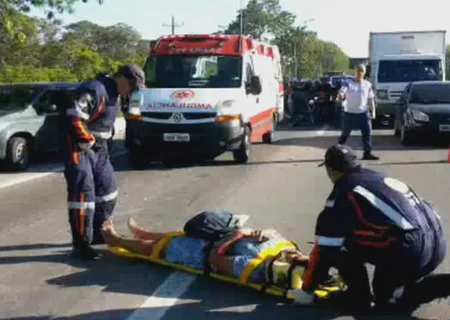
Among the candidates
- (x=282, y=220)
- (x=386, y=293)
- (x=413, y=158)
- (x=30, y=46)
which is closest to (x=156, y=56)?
(x=413, y=158)

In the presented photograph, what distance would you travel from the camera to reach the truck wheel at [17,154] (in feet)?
43.2

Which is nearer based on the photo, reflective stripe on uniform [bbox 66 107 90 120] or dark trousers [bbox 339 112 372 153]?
reflective stripe on uniform [bbox 66 107 90 120]

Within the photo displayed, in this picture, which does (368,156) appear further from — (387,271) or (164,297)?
(387,271)

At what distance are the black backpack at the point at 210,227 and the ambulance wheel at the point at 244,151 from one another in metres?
7.33

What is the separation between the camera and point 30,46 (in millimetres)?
45281

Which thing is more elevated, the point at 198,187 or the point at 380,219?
the point at 380,219

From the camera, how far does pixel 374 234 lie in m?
4.92

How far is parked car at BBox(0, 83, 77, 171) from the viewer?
1321 centimetres

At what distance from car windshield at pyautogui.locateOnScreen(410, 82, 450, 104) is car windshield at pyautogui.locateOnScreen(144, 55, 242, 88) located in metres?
5.70

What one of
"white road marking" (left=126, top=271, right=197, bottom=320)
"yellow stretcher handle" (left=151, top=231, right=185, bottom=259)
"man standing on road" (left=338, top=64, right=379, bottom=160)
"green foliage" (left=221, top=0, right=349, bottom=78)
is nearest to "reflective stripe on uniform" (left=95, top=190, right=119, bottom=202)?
"yellow stretcher handle" (left=151, top=231, right=185, bottom=259)

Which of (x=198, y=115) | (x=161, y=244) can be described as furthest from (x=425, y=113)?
(x=161, y=244)

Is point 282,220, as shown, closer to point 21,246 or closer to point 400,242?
point 21,246

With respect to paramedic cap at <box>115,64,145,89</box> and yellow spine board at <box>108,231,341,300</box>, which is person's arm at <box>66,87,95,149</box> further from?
yellow spine board at <box>108,231,341,300</box>

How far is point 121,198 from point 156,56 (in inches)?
192
